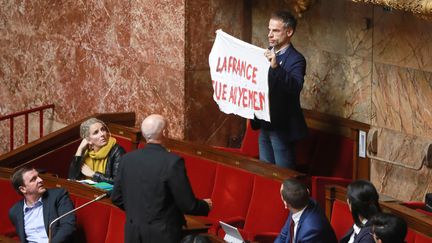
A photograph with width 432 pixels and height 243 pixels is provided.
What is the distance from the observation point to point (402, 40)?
721cm


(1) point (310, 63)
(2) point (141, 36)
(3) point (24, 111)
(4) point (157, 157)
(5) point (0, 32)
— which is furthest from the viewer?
(5) point (0, 32)

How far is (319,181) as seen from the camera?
6.79m

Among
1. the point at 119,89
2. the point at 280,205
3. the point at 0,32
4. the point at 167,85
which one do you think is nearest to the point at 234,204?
the point at 280,205

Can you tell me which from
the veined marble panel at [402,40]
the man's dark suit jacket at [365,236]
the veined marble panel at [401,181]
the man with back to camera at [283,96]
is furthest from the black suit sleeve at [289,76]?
the man's dark suit jacket at [365,236]

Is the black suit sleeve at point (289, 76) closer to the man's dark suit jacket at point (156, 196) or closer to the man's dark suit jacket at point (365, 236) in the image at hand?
the man's dark suit jacket at point (156, 196)

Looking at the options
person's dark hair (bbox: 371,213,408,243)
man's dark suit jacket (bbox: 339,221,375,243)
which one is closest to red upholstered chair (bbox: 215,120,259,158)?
man's dark suit jacket (bbox: 339,221,375,243)

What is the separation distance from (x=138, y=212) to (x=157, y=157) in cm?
29

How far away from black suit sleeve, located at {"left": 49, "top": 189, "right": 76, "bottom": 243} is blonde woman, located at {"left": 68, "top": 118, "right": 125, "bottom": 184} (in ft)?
1.68

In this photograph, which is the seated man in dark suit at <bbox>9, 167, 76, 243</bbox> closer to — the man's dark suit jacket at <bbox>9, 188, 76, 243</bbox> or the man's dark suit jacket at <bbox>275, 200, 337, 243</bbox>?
the man's dark suit jacket at <bbox>9, 188, 76, 243</bbox>

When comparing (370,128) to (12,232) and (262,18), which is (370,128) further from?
(12,232)

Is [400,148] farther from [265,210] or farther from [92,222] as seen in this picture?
[92,222]

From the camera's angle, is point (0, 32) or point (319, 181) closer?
point (319, 181)

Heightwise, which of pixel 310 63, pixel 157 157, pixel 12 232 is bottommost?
pixel 12 232

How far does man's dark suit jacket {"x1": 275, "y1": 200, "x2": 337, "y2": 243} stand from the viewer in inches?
230
